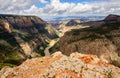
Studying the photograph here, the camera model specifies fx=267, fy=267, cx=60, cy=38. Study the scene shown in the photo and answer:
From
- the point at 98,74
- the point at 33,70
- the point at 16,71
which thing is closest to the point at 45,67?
the point at 33,70

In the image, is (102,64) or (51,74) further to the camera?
(102,64)

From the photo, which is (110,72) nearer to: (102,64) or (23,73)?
(102,64)

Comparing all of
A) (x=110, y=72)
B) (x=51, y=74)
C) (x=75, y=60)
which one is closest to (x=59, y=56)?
(x=75, y=60)

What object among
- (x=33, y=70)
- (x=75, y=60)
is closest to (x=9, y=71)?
(x=33, y=70)

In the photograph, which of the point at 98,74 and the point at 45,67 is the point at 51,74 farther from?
the point at 98,74

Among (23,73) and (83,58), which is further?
(83,58)
